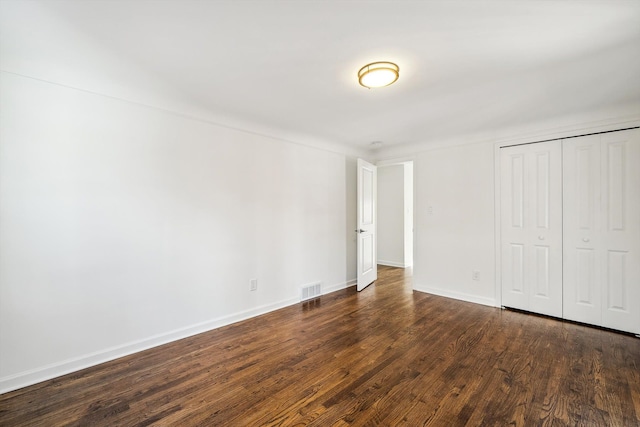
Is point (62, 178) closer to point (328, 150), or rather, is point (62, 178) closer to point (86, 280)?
point (86, 280)

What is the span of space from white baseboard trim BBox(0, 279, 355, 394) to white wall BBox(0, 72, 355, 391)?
0.04 ft

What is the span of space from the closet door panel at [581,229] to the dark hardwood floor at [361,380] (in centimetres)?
27

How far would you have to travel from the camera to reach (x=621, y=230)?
9.15ft

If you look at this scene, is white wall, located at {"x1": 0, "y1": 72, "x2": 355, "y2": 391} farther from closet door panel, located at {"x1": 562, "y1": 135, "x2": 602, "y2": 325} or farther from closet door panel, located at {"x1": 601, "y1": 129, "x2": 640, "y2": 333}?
closet door panel, located at {"x1": 601, "y1": 129, "x2": 640, "y2": 333}

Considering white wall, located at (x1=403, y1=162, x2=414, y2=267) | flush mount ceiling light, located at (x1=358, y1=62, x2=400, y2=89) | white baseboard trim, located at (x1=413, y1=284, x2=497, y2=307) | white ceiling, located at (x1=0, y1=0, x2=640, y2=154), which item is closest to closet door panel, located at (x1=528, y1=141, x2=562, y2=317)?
white baseboard trim, located at (x1=413, y1=284, x2=497, y2=307)

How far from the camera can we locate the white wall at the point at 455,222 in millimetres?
3639

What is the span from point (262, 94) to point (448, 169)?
2895 millimetres

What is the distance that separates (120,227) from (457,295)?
417cm

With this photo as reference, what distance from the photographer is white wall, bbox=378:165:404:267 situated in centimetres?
617

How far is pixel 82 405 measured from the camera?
175 centimetres

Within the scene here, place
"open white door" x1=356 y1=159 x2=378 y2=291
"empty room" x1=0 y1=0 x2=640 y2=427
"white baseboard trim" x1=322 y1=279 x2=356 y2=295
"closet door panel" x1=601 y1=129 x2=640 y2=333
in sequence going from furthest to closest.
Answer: "open white door" x1=356 y1=159 x2=378 y2=291
"white baseboard trim" x1=322 y1=279 x2=356 y2=295
"closet door panel" x1=601 y1=129 x2=640 y2=333
"empty room" x1=0 y1=0 x2=640 y2=427

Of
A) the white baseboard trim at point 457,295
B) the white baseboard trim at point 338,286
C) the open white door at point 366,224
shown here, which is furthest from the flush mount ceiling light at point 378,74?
the white baseboard trim at point 457,295

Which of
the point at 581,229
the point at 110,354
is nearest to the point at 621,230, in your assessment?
the point at 581,229

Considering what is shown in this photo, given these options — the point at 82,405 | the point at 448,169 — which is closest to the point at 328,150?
the point at 448,169
